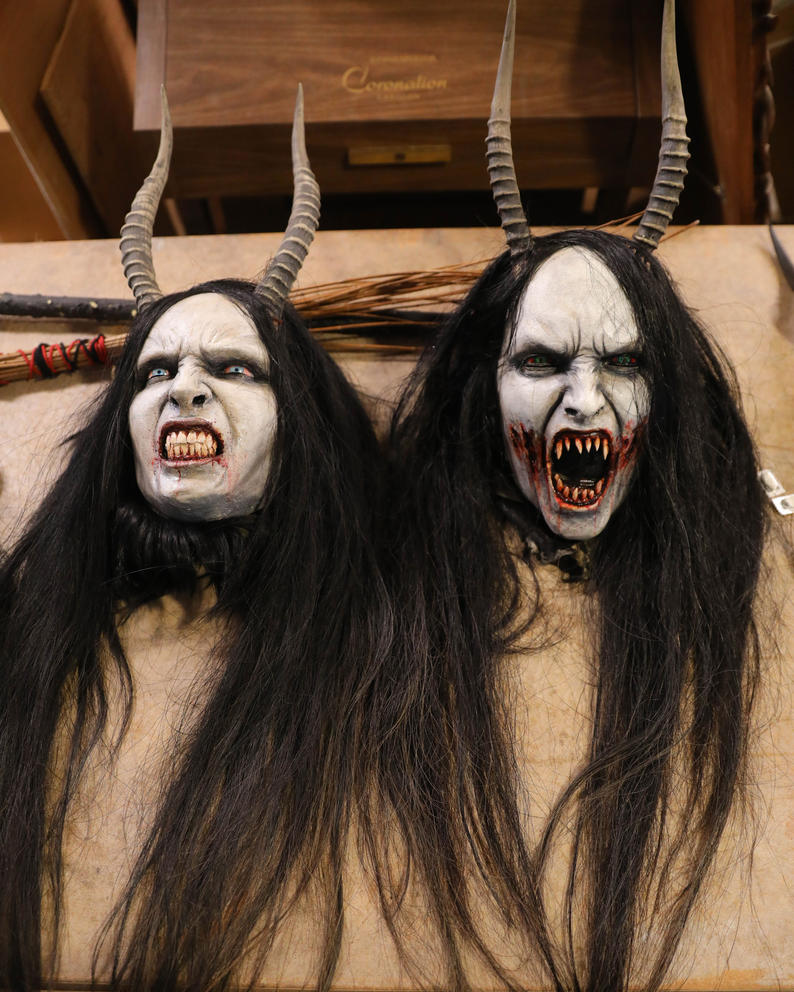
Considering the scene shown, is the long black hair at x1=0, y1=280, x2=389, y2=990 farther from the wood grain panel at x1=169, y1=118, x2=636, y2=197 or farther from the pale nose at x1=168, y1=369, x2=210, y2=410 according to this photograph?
the wood grain panel at x1=169, y1=118, x2=636, y2=197

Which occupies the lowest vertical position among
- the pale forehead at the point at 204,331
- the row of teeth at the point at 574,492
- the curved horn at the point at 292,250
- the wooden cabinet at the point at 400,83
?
the row of teeth at the point at 574,492

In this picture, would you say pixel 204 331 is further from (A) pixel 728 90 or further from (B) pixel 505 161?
(A) pixel 728 90

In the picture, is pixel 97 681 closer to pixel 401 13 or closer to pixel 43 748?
pixel 43 748

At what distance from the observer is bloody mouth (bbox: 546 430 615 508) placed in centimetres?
131

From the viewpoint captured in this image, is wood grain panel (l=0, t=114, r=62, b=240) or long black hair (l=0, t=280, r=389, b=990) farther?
wood grain panel (l=0, t=114, r=62, b=240)

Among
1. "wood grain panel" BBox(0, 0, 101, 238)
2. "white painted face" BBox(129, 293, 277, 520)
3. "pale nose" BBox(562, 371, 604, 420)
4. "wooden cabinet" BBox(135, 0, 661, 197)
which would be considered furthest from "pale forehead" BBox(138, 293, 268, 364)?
"wood grain panel" BBox(0, 0, 101, 238)

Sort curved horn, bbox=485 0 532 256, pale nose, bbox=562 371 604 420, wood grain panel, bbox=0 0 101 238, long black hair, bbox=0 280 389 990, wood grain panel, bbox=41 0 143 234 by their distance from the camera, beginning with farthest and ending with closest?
1. wood grain panel, bbox=41 0 143 234
2. wood grain panel, bbox=0 0 101 238
3. curved horn, bbox=485 0 532 256
4. pale nose, bbox=562 371 604 420
5. long black hair, bbox=0 280 389 990

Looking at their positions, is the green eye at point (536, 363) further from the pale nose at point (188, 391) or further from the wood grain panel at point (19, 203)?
the wood grain panel at point (19, 203)

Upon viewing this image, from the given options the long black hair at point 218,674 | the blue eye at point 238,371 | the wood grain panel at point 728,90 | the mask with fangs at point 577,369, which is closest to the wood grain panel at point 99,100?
the long black hair at point 218,674

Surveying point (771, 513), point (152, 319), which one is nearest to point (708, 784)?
point (771, 513)

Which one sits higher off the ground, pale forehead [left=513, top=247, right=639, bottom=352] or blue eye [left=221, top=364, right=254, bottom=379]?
pale forehead [left=513, top=247, right=639, bottom=352]

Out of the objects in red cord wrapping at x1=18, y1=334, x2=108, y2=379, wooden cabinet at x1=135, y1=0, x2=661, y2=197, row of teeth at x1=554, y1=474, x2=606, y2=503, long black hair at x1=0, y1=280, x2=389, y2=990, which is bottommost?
long black hair at x1=0, y1=280, x2=389, y2=990

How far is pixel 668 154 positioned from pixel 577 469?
18.4 inches

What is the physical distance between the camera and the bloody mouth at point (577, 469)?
4.29ft
